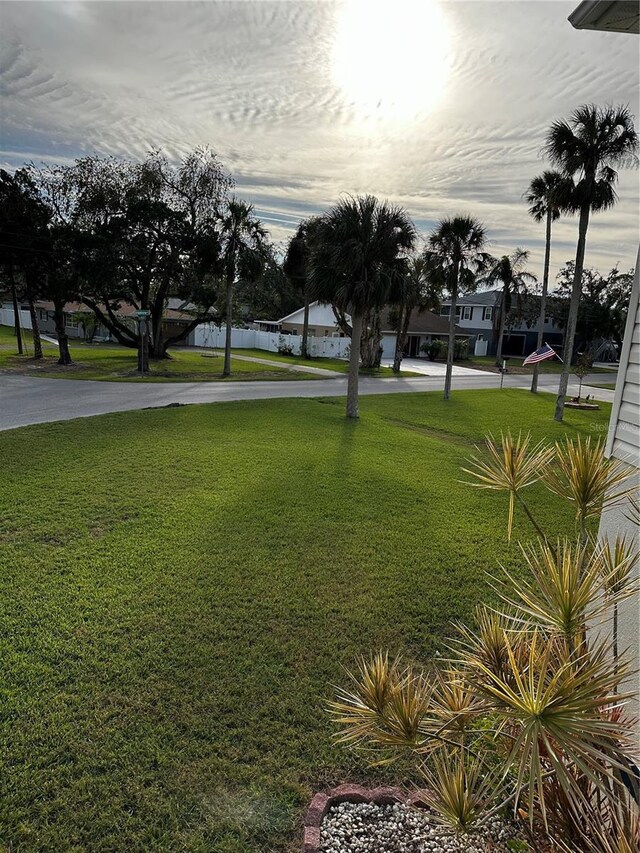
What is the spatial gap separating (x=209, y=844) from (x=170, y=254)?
27653 mm

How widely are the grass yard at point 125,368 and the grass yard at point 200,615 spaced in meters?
12.9

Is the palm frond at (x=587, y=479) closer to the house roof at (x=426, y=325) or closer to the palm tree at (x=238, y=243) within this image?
the palm tree at (x=238, y=243)

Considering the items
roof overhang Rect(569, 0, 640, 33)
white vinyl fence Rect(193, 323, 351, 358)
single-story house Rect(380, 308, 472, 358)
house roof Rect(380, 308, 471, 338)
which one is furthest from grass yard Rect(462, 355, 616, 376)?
roof overhang Rect(569, 0, 640, 33)

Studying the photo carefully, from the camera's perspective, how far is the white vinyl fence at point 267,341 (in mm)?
41719

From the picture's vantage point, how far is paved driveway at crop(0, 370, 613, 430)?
48.5ft

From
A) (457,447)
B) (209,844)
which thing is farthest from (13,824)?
(457,447)

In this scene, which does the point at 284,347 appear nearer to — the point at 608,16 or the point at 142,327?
the point at 142,327

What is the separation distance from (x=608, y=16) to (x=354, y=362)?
12815 millimetres

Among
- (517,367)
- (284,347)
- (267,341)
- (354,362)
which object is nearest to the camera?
(354,362)

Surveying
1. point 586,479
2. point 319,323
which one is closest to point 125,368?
point 319,323

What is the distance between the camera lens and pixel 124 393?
61.6 ft

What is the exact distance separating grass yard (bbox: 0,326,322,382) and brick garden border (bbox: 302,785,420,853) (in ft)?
69.5

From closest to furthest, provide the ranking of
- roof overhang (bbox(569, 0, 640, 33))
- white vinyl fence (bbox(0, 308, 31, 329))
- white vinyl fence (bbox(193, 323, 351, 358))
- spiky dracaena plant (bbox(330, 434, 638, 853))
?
spiky dracaena plant (bbox(330, 434, 638, 853))
roof overhang (bbox(569, 0, 640, 33))
white vinyl fence (bbox(193, 323, 351, 358))
white vinyl fence (bbox(0, 308, 31, 329))

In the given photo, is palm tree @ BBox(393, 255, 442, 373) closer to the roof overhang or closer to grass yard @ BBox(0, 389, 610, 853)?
grass yard @ BBox(0, 389, 610, 853)
